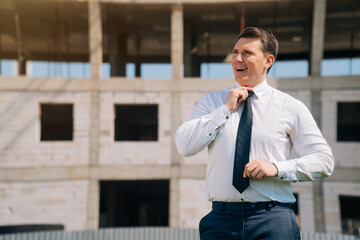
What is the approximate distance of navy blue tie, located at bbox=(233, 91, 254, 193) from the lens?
202cm

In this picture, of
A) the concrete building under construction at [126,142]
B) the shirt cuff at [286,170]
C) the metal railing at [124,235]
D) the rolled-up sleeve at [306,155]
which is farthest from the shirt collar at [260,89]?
the concrete building under construction at [126,142]

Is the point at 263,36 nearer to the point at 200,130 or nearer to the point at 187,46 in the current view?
the point at 200,130

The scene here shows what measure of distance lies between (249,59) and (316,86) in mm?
15601

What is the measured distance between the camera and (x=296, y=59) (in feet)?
96.3

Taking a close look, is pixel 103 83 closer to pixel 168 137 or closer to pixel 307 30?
pixel 168 137

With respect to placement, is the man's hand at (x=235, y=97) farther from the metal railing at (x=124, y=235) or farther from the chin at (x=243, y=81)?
the metal railing at (x=124, y=235)

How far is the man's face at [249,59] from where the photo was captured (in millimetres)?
2152

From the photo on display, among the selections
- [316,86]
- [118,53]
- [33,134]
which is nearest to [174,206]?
[33,134]

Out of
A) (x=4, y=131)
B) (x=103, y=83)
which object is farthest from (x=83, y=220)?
(x=103, y=83)

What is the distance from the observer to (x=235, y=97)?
208 cm

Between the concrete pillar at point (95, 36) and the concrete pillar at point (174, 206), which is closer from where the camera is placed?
the concrete pillar at point (174, 206)

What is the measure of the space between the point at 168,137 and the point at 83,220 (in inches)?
222

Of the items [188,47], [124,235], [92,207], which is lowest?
[92,207]

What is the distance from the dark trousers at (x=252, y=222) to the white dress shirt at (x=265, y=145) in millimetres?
46
